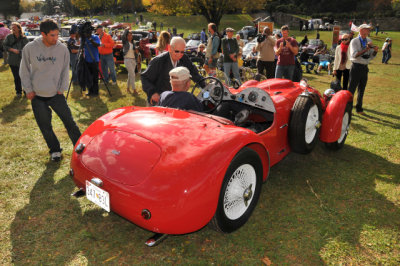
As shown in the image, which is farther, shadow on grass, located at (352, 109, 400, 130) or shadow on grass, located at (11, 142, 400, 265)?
shadow on grass, located at (352, 109, 400, 130)

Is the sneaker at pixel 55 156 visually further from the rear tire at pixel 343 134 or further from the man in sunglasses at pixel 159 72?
the rear tire at pixel 343 134

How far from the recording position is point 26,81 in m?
4.07

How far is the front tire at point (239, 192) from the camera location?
2.59m

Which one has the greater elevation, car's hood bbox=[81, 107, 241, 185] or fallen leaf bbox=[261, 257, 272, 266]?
car's hood bbox=[81, 107, 241, 185]

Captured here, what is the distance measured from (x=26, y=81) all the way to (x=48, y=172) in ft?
4.44

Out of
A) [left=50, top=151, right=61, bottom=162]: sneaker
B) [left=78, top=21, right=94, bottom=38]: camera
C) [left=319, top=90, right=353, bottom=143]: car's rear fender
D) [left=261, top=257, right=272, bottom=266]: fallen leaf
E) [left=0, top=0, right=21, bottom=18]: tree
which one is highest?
[left=0, top=0, right=21, bottom=18]: tree

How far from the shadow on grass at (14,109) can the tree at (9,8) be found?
82.7m

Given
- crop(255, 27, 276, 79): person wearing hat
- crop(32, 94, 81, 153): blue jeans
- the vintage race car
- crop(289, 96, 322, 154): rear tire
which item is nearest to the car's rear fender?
crop(289, 96, 322, 154): rear tire

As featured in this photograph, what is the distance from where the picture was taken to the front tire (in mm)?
2587

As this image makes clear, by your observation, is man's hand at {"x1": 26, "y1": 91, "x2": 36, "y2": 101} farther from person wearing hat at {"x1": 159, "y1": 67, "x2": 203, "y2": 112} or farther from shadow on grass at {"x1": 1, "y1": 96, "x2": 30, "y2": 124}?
shadow on grass at {"x1": 1, "y1": 96, "x2": 30, "y2": 124}

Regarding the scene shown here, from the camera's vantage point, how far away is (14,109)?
719 centimetres

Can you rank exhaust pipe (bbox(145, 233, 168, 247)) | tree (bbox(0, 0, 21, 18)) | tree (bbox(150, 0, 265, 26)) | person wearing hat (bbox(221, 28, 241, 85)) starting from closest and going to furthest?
exhaust pipe (bbox(145, 233, 168, 247))
person wearing hat (bbox(221, 28, 241, 85))
tree (bbox(150, 0, 265, 26))
tree (bbox(0, 0, 21, 18))

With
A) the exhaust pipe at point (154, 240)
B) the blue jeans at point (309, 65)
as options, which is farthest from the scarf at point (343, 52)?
the blue jeans at point (309, 65)

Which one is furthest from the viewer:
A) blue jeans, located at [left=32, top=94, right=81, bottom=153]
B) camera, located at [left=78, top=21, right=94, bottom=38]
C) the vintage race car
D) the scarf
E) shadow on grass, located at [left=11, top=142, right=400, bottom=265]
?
camera, located at [left=78, top=21, right=94, bottom=38]
